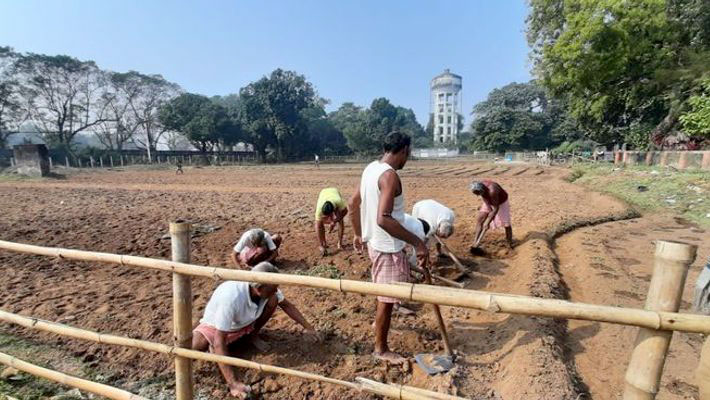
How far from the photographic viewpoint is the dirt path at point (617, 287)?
2770mm

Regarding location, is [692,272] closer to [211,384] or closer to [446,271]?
[446,271]

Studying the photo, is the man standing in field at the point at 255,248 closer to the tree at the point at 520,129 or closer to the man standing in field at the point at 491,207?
the man standing in field at the point at 491,207

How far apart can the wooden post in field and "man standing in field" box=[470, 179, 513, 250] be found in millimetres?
4632

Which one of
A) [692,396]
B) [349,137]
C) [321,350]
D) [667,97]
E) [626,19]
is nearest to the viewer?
[692,396]

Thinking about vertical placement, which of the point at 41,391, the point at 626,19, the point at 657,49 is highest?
the point at 626,19

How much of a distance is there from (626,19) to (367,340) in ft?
65.5

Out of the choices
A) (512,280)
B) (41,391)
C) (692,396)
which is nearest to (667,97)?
(512,280)

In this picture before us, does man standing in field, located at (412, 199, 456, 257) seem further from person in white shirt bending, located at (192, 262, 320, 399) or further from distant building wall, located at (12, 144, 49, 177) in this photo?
distant building wall, located at (12, 144, 49, 177)

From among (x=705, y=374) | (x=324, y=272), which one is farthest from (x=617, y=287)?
(x=324, y=272)

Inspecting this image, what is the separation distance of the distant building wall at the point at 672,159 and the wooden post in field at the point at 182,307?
1575 cm

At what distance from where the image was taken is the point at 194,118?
131 ft

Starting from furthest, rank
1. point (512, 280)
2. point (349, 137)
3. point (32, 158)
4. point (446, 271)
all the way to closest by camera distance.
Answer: point (349, 137) < point (32, 158) < point (446, 271) < point (512, 280)

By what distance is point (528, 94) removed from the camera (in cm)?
5228

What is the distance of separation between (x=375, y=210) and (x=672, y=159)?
16.8 metres
